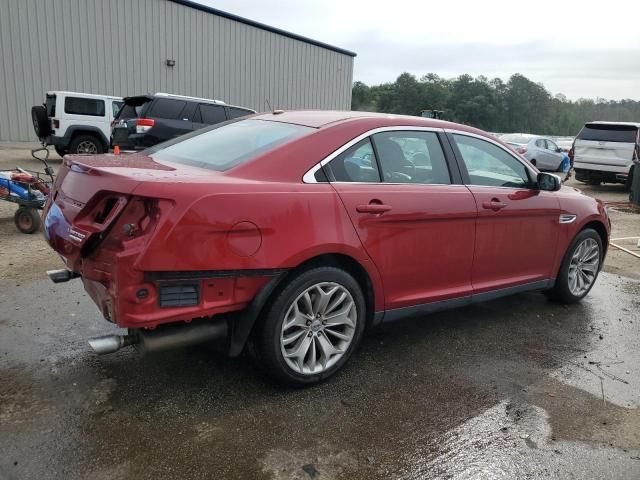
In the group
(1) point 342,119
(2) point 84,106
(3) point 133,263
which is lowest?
(3) point 133,263

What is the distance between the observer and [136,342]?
9.43ft

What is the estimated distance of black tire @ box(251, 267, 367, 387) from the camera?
2965 millimetres

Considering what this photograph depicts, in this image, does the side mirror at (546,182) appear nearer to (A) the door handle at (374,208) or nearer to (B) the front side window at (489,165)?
(B) the front side window at (489,165)

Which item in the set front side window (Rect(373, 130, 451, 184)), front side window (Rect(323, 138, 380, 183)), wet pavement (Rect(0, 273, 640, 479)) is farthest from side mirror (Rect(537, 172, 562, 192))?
front side window (Rect(323, 138, 380, 183))

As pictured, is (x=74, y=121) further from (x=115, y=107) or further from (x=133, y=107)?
(x=133, y=107)

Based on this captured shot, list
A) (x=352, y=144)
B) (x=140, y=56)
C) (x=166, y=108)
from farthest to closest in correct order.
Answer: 1. (x=140, y=56)
2. (x=166, y=108)
3. (x=352, y=144)

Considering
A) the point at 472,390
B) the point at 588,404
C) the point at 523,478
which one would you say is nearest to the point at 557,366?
the point at 588,404

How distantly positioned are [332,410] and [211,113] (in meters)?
10.7

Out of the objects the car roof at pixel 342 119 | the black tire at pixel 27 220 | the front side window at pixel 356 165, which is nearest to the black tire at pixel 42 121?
the black tire at pixel 27 220

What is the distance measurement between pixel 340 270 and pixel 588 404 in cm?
170

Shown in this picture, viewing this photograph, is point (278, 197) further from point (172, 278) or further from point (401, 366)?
point (401, 366)

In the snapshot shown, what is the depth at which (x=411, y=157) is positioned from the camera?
3730 millimetres

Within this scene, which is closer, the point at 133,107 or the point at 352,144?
the point at 352,144

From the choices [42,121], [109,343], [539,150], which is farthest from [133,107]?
[539,150]
